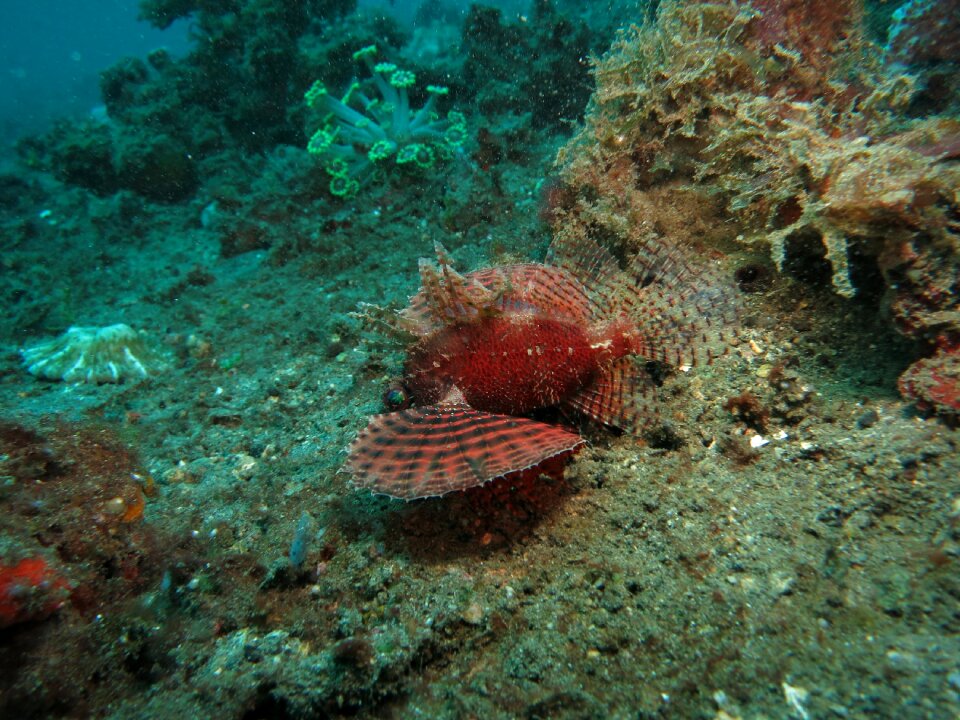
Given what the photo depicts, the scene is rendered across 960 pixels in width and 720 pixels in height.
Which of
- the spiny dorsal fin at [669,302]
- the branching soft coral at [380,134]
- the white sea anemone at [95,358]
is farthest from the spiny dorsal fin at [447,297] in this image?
the branching soft coral at [380,134]

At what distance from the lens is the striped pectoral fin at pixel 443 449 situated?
2.66 m

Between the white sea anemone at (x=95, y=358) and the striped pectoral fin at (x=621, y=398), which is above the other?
the white sea anemone at (x=95, y=358)

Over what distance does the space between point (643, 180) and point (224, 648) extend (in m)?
4.74

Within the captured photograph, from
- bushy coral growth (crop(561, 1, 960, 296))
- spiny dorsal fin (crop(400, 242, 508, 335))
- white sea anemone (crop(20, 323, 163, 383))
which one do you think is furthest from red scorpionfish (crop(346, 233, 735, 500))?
white sea anemone (crop(20, 323, 163, 383))

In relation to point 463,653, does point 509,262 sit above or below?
above

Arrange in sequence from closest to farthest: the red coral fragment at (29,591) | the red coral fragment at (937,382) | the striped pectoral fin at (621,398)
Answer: the red coral fragment at (29,591) → the red coral fragment at (937,382) → the striped pectoral fin at (621,398)

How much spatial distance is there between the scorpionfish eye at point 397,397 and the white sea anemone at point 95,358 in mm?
3622

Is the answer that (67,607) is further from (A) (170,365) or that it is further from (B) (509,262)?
(B) (509,262)

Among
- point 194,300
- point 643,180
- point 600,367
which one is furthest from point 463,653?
point 194,300

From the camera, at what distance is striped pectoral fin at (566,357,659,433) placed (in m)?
3.49

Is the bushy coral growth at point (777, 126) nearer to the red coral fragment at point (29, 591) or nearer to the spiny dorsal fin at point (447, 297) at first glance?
the spiny dorsal fin at point (447, 297)

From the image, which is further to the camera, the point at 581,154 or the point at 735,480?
the point at 581,154

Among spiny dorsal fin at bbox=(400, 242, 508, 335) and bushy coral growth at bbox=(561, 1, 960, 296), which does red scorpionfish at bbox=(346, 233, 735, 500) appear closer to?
spiny dorsal fin at bbox=(400, 242, 508, 335)

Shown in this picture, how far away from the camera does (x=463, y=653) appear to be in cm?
258
